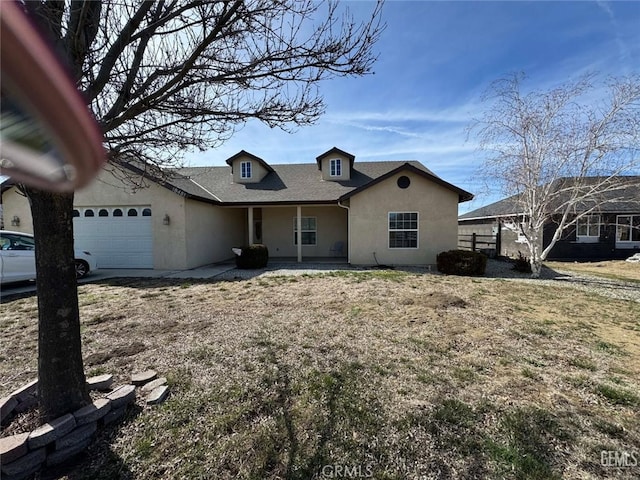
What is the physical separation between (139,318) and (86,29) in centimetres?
476

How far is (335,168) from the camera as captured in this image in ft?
54.2

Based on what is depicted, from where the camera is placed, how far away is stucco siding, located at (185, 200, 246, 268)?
39.8 ft

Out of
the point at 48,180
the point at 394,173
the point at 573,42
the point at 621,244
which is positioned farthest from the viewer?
the point at 621,244

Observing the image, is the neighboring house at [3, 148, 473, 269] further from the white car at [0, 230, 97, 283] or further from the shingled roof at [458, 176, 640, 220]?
the shingled roof at [458, 176, 640, 220]

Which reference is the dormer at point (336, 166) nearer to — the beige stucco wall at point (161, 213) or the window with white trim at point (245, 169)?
the window with white trim at point (245, 169)

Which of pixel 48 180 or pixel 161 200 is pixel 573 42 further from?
pixel 161 200

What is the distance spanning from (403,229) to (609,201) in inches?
258

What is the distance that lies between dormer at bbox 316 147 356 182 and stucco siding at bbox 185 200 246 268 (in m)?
5.19

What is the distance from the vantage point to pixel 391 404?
296 cm

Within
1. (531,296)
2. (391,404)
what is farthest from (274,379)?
(531,296)

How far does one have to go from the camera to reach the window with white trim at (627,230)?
16.7m

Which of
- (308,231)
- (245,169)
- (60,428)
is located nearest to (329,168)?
(308,231)

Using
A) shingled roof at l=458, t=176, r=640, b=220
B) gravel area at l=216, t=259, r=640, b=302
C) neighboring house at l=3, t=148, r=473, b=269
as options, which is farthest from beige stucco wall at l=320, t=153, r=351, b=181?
shingled roof at l=458, t=176, r=640, b=220

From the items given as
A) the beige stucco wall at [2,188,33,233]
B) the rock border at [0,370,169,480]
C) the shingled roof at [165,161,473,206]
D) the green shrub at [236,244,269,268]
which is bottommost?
the rock border at [0,370,169,480]
